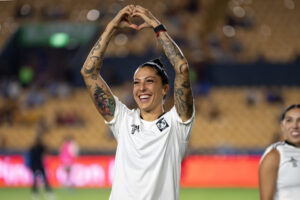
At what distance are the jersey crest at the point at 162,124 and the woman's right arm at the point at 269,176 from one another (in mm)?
820

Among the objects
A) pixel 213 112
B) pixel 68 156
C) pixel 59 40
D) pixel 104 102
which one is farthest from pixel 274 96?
pixel 104 102

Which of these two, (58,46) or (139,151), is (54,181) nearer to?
(58,46)

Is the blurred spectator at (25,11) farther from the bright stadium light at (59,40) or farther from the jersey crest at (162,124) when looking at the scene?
the jersey crest at (162,124)

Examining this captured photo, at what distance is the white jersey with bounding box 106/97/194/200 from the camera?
13.4ft

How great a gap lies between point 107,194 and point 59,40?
16.3m

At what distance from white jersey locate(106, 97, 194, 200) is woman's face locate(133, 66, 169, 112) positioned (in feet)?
0.39

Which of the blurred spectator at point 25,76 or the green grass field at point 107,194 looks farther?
the blurred spectator at point 25,76

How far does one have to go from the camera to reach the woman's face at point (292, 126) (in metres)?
4.47

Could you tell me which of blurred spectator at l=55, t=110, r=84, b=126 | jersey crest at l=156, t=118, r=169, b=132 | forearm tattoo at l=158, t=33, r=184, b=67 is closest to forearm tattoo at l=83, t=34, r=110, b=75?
forearm tattoo at l=158, t=33, r=184, b=67

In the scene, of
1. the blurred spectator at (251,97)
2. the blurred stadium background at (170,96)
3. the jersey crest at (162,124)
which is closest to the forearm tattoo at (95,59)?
the jersey crest at (162,124)

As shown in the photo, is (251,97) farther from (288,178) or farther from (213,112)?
(288,178)

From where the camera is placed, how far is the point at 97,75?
459cm

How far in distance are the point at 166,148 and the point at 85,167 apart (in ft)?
51.5

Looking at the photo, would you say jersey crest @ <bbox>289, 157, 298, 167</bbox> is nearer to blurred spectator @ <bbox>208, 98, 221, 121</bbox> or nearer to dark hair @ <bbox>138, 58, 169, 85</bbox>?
dark hair @ <bbox>138, 58, 169, 85</bbox>
